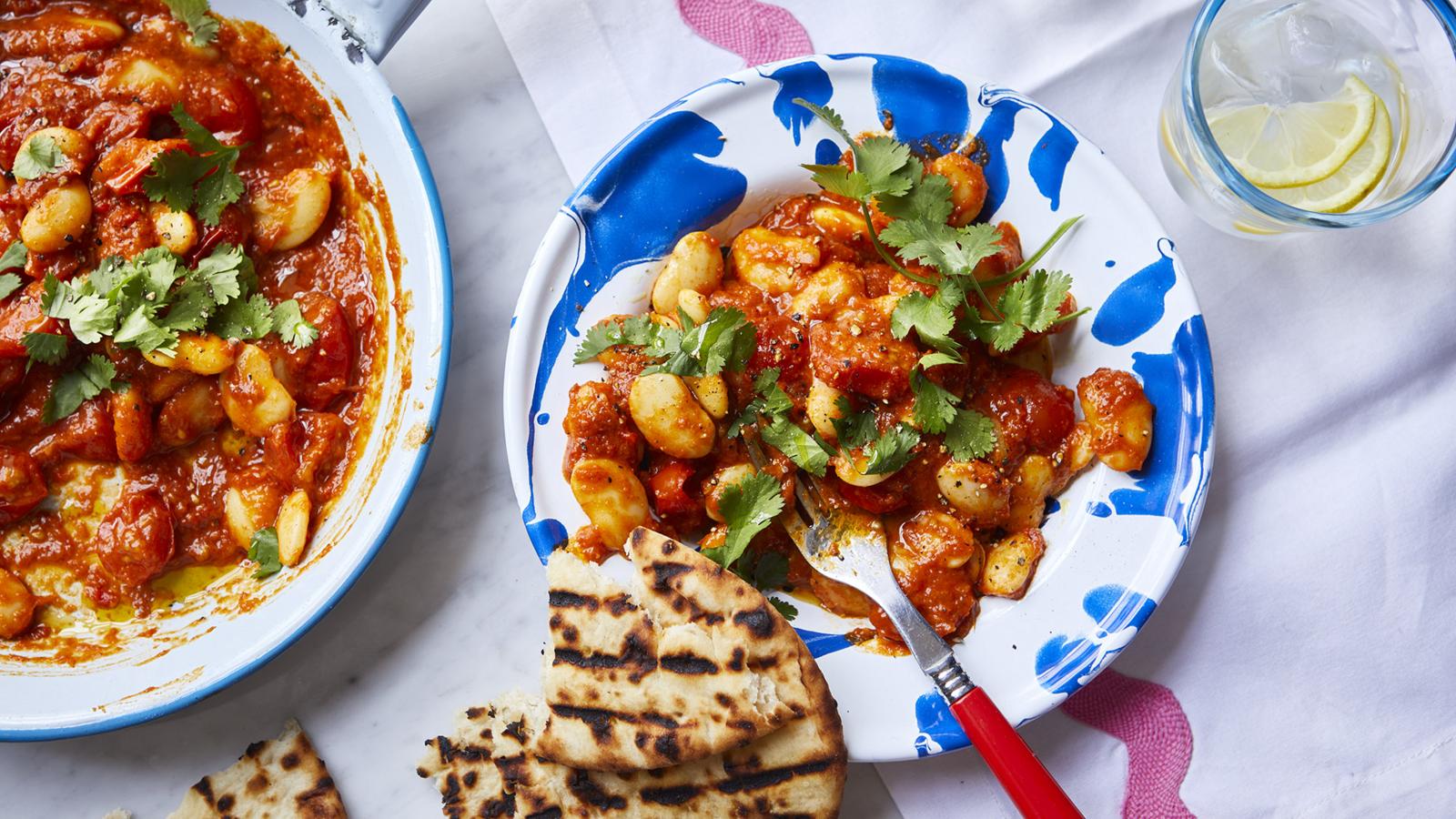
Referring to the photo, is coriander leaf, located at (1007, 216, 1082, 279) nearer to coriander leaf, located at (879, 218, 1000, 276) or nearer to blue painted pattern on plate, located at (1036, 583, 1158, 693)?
coriander leaf, located at (879, 218, 1000, 276)

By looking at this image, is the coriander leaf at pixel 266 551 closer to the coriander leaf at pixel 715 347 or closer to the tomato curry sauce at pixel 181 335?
the tomato curry sauce at pixel 181 335

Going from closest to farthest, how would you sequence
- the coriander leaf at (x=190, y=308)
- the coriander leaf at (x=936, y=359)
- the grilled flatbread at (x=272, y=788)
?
the coriander leaf at (x=936, y=359), the coriander leaf at (x=190, y=308), the grilled flatbread at (x=272, y=788)

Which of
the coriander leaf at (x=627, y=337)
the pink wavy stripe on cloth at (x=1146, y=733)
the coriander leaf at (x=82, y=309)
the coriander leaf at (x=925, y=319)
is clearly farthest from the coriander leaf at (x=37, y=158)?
the pink wavy stripe on cloth at (x=1146, y=733)

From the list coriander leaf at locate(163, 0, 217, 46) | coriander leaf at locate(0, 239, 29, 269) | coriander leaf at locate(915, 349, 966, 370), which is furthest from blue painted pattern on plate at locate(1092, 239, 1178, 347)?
coriander leaf at locate(0, 239, 29, 269)

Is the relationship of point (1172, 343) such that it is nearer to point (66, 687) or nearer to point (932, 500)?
point (932, 500)

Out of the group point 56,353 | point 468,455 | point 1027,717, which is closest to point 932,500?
point 1027,717
